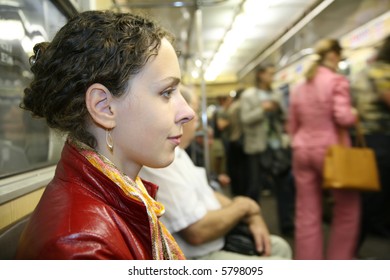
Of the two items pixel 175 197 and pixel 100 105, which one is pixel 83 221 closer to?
pixel 100 105

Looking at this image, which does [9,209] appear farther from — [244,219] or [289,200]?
[289,200]

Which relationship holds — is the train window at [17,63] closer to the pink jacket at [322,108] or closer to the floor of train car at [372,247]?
the pink jacket at [322,108]

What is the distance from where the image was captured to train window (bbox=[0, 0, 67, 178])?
0.76 m

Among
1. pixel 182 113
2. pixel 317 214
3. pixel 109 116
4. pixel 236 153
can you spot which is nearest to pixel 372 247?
pixel 317 214

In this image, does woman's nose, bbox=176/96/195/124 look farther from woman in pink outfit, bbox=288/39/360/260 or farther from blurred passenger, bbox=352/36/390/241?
blurred passenger, bbox=352/36/390/241

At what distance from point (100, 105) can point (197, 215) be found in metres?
0.62

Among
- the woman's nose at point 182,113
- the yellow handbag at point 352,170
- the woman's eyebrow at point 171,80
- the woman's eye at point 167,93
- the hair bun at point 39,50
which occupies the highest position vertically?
the hair bun at point 39,50

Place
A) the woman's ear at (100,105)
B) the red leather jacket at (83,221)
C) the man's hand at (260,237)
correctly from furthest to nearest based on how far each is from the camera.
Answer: the man's hand at (260,237) < the woman's ear at (100,105) < the red leather jacket at (83,221)

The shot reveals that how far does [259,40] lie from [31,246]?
223 cm

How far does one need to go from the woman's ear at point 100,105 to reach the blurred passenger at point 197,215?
1.49ft

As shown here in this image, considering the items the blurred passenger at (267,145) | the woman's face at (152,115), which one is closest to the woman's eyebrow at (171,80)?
the woman's face at (152,115)

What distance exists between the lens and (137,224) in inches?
23.7

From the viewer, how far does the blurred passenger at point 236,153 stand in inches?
111

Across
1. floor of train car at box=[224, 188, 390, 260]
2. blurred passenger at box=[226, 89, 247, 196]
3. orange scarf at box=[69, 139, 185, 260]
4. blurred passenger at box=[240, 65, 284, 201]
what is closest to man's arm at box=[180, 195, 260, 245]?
orange scarf at box=[69, 139, 185, 260]
